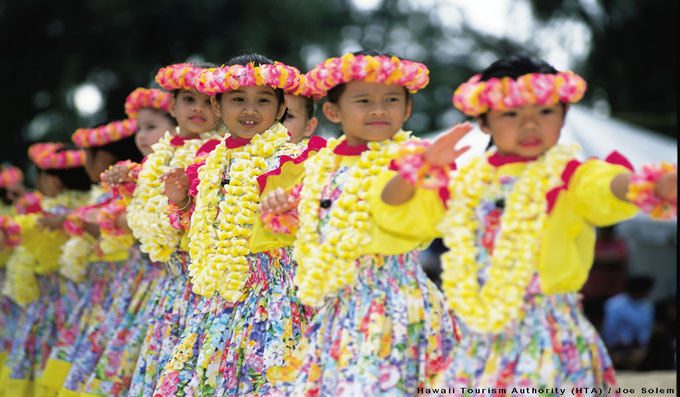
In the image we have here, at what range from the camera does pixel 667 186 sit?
2.81 m

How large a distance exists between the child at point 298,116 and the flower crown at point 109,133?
157 centimetres

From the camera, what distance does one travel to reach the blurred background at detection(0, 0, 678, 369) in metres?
10.5

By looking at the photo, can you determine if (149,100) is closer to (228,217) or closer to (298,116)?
(298,116)

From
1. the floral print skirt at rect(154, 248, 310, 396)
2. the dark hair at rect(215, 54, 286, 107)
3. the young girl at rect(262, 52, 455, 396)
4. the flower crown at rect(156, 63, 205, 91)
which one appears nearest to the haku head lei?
the flower crown at rect(156, 63, 205, 91)

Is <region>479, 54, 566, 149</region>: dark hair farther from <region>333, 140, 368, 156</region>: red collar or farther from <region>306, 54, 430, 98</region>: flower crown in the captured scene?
<region>333, 140, 368, 156</region>: red collar

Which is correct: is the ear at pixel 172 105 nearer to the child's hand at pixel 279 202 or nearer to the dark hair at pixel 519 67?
the child's hand at pixel 279 202

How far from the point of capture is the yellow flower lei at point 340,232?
3555mm

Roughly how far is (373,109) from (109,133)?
317 cm

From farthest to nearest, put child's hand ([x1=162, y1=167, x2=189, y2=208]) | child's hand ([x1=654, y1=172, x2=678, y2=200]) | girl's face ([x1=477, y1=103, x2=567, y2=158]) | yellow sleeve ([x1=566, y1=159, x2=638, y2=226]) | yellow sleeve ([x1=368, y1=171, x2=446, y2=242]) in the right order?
child's hand ([x1=162, y1=167, x2=189, y2=208]), yellow sleeve ([x1=368, y1=171, x2=446, y2=242]), girl's face ([x1=477, y1=103, x2=567, y2=158]), yellow sleeve ([x1=566, y1=159, x2=638, y2=226]), child's hand ([x1=654, y1=172, x2=678, y2=200])

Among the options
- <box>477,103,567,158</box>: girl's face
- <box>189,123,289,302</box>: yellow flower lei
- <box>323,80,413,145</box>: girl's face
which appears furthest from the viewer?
<box>189,123,289,302</box>: yellow flower lei

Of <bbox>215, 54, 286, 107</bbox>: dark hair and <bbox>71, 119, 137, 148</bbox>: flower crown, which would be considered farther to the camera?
<bbox>71, 119, 137, 148</bbox>: flower crown

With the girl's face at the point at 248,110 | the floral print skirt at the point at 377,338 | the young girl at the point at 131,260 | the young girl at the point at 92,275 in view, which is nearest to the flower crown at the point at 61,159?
the young girl at the point at 92,275

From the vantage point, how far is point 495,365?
3150mm

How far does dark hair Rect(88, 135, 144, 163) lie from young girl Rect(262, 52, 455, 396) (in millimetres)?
2909
